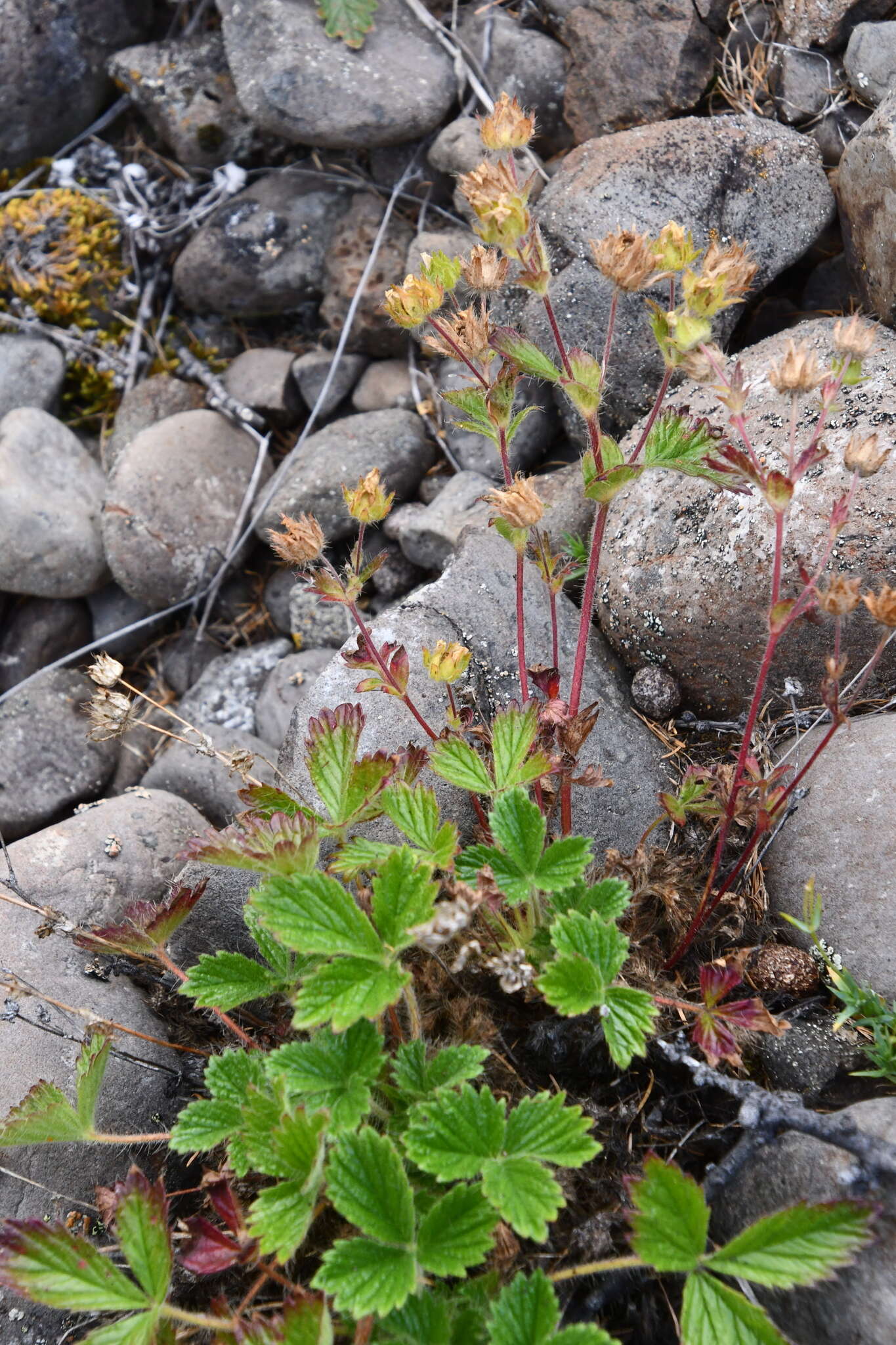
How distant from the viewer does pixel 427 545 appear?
10.5 ft

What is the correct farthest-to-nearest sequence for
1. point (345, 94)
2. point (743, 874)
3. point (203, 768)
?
point (345, 94)
point (203, 768)
point (743, 874)

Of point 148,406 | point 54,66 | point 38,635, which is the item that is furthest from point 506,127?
point 54,66

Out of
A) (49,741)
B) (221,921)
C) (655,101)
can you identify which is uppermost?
(655,101)

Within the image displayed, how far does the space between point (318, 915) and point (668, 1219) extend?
0.71 meters

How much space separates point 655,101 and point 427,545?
67.5 inches

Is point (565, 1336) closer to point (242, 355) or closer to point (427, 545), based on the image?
point (427, 545)

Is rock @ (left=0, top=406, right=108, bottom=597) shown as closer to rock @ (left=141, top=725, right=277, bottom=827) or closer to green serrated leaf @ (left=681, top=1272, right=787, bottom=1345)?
rock @ (left=141, top=725, right=277, bottom=827)

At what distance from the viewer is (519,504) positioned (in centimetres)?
183

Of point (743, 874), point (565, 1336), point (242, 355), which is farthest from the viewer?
point (242, 355)

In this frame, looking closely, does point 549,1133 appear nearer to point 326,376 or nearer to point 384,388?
point 384,388

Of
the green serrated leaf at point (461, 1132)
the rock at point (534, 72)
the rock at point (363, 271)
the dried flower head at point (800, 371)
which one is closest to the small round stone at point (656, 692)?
the dried flower head at point (800, 371)

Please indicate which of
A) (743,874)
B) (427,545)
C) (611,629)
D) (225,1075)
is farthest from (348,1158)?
(427,545)

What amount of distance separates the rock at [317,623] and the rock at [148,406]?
3.34 feet

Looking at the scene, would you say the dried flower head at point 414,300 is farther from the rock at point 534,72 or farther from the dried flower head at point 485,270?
the rock at point 534,72
